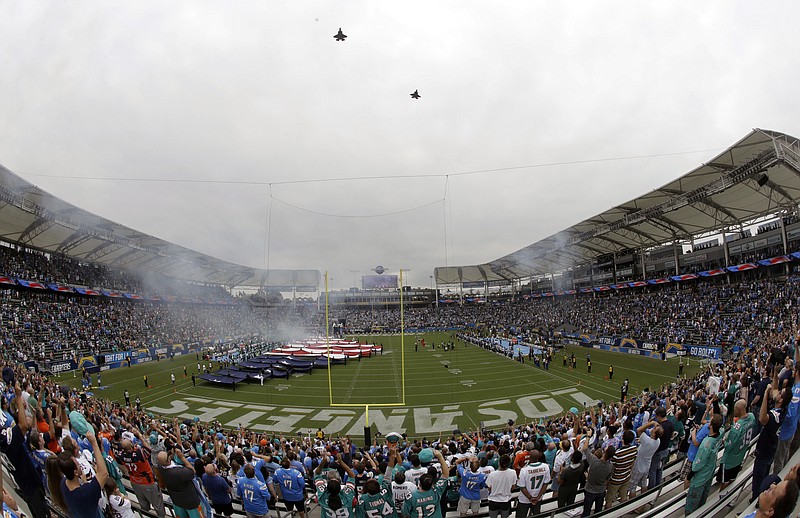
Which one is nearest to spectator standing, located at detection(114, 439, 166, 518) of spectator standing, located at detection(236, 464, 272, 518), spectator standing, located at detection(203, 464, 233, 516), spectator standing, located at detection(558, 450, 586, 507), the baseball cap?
spectator standing, located at detection(203, 464, 233, 516)

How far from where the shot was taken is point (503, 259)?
67.8 m

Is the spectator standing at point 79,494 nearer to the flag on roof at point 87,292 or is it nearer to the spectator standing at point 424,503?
the spectator standing at point 424,503

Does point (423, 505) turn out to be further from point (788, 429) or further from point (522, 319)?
point (522, 319)

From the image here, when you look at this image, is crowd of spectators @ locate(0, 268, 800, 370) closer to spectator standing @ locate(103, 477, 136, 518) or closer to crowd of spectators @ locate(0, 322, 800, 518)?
crowd of spectators @ locate(0, 322, 800, 518)

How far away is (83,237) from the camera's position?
3962 centimetres

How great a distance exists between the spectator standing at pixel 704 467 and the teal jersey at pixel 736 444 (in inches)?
18.1

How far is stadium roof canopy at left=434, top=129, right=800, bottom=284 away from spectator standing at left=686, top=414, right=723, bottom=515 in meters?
27.3

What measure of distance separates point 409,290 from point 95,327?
2619 inches

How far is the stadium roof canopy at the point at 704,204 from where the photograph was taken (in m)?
25.5

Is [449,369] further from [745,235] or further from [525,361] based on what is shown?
[745,235]

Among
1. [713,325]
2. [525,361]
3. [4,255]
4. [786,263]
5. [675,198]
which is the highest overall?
[675,198]

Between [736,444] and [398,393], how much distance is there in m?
18.9

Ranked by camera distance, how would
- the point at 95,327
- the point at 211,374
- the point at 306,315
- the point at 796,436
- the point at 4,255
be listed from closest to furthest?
the point at 796,436 < the point at 211,374 < the point at 4,255 < the point at 95,327 < the point at 306,315

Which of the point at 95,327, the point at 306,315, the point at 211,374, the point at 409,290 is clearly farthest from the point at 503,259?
the point at 95,327
